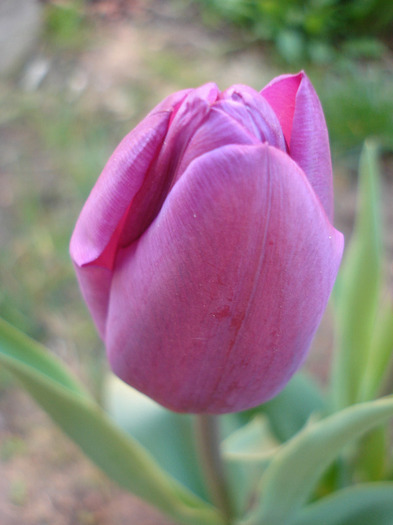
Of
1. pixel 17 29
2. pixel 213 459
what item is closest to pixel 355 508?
pixel 213 459

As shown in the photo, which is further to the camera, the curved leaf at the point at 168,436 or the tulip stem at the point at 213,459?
the curved leaf at the point at 168,436

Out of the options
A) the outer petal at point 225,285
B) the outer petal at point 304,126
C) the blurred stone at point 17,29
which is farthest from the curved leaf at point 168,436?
the blurred stone at point 17,29

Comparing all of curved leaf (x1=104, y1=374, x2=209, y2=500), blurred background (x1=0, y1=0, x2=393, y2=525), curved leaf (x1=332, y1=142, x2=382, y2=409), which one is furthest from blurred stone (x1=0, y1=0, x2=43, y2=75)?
curved leaf (x1=332, y1=142, x2=382, y2=409)

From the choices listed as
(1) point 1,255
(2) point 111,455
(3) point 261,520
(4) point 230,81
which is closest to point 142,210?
(2) point 111,455

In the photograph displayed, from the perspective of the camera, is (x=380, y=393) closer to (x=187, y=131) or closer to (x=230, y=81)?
(x=187, y=131)

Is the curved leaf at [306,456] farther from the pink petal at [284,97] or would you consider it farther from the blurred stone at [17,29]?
the blurred stone at [17,29]

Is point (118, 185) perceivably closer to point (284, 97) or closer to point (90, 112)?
point (284, 97)
